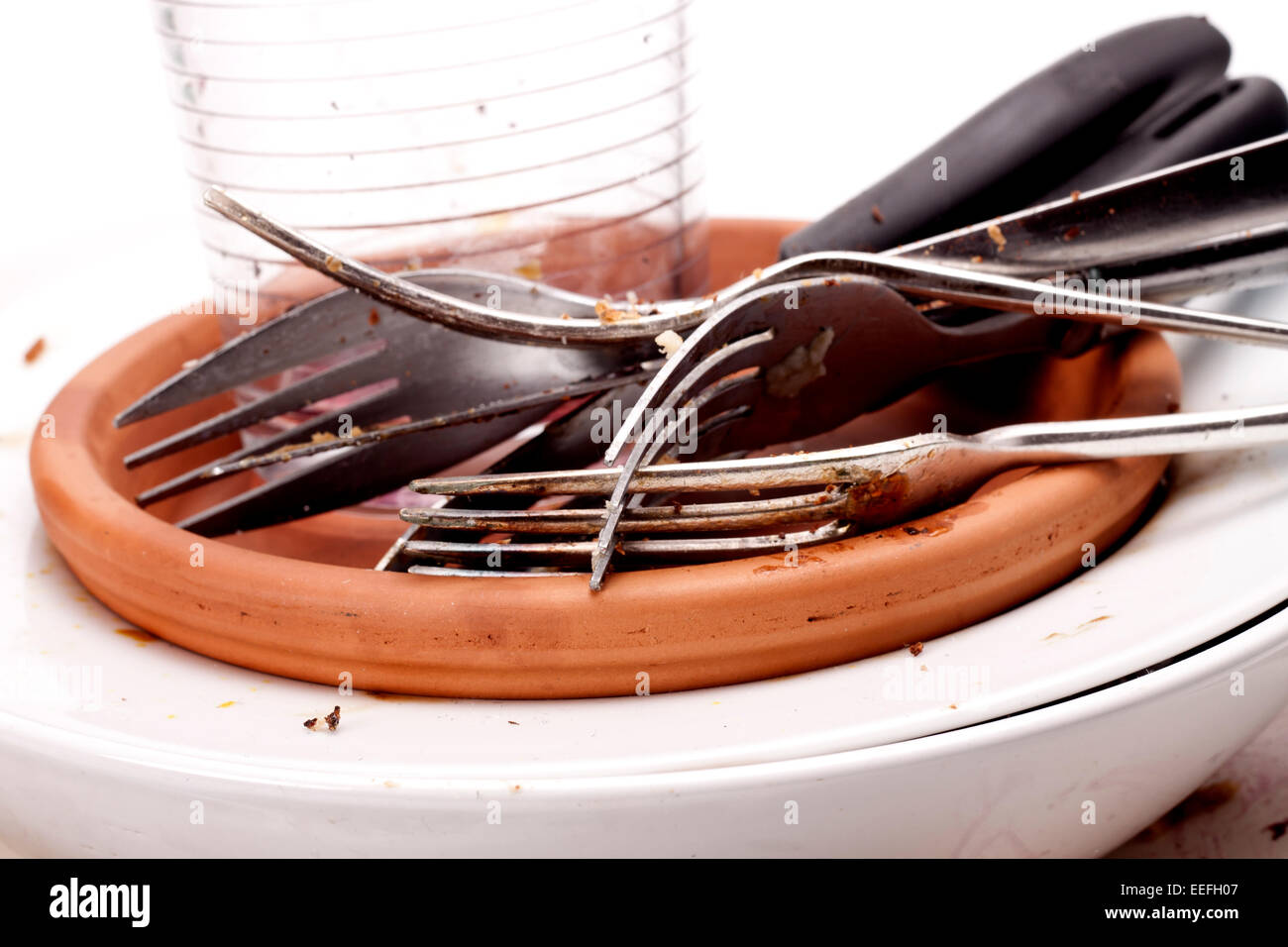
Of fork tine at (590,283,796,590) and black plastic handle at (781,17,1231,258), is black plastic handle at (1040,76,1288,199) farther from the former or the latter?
fork tine at (590,283,796,590)

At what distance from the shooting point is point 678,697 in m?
0.39

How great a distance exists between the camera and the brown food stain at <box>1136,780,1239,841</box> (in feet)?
1.62

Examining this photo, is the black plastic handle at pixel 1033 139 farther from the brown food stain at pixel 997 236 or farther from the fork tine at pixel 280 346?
the fork tine at pixel 280 346

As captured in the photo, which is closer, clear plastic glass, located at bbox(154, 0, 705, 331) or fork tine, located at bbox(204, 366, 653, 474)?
fork tine, located at bbox(204, 366, 653, 474)

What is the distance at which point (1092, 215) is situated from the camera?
19.7 inches

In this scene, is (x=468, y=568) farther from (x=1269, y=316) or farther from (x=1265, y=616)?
(x=1269, y=316)

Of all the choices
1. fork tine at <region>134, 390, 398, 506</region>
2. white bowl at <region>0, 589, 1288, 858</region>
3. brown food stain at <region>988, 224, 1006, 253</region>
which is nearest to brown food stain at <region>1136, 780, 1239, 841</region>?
white bowl at <region>0, 589, 1288, 858</region>

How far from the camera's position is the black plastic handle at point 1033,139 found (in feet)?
1.81

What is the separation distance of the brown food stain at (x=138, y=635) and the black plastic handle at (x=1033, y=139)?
310 mm

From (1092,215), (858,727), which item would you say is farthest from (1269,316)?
(858,727)

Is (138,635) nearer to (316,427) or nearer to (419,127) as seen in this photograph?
(316,427)

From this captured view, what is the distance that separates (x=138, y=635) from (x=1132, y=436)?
0.36m

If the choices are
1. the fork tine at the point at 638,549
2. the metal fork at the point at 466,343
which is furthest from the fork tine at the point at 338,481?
the fork tine at the point at 638,549

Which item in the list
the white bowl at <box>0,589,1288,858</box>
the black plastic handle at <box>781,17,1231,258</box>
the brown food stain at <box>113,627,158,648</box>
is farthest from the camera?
the black plastic handle at <box>781,17,1231,258</box>
